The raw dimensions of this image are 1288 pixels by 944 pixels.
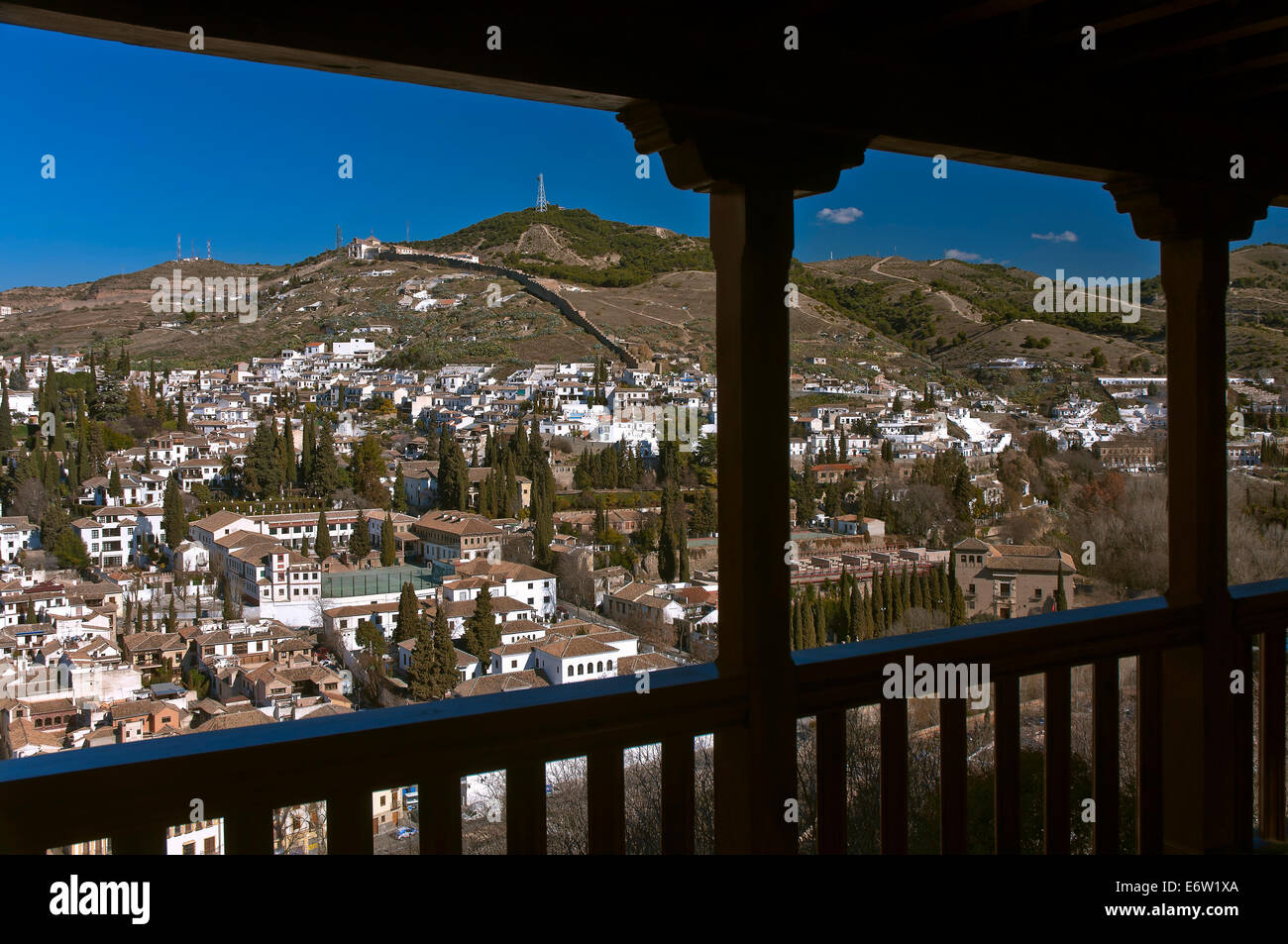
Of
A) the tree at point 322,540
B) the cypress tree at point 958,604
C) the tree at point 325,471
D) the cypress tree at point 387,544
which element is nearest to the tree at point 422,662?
the cypress tree at point 387,544

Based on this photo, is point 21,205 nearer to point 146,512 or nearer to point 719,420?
point 146,512

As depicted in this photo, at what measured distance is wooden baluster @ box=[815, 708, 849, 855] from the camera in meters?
1.96

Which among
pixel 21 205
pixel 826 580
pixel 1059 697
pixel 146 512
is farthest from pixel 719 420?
pixel 826 580

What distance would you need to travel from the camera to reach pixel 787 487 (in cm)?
188

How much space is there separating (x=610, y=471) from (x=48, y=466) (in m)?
2.58

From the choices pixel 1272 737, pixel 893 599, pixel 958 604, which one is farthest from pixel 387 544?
pixel 958 604

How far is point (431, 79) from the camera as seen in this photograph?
1527mm

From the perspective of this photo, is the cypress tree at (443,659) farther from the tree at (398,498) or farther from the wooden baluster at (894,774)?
the wooden baluster at (894,774)

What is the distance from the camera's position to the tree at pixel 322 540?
3582 millimetres

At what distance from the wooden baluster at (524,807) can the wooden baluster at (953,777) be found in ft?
3.39

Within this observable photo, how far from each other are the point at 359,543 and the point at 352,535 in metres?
0.06

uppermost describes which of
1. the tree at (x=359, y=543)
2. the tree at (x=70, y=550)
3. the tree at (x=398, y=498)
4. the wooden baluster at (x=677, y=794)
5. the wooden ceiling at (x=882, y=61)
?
the wooden ceiling at (x=882, y=61)

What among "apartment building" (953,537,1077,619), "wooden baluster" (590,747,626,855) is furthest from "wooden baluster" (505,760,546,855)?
"apartment building" (953,537,1077,619)

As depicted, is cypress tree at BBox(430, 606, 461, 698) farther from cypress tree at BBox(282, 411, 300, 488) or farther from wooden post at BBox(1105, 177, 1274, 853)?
wooden post at BBox(1105, 177, 1274, 853)
